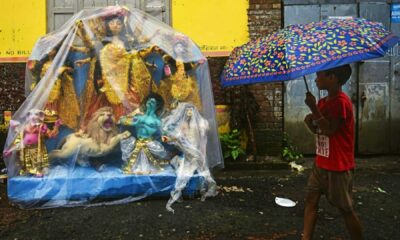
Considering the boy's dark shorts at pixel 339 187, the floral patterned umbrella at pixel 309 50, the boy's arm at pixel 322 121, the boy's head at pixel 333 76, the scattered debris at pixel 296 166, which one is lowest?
the scattered debris at pixel 296 166

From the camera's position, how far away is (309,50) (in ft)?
9.27

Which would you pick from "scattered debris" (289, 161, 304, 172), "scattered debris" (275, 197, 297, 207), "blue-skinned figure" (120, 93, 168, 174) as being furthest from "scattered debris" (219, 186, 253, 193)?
"scattered debris" (289, 161, 304, 172)

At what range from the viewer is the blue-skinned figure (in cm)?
493

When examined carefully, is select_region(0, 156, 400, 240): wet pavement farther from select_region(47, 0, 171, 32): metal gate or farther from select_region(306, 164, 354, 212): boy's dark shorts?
select_region(47, 0, 171, 32): metal gate

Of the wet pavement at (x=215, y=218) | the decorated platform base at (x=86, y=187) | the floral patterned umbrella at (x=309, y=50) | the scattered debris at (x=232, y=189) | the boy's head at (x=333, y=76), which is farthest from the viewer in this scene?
the scattered debris at (x=232, y=189)

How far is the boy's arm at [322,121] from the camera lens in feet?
10.2

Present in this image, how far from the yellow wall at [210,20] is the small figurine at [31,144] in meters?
2.69

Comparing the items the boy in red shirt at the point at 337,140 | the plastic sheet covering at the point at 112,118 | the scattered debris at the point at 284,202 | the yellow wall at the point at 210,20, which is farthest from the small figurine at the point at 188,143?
the boy in red shirt at the point at 337,140

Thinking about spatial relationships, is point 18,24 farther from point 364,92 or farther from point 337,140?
point 364,92

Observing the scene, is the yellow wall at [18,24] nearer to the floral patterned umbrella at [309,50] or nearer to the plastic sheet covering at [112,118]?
the plastic sheet covering at [112,118]

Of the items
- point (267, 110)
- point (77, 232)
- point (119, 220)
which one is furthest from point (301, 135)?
point (77, 232)

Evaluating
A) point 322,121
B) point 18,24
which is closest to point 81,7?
point 18,24

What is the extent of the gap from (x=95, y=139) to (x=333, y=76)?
114 inches

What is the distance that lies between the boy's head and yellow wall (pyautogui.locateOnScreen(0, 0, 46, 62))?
4.68 meters
